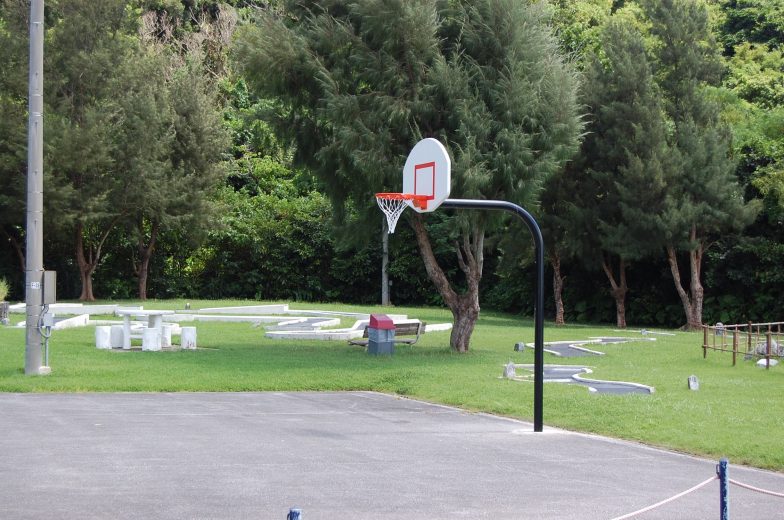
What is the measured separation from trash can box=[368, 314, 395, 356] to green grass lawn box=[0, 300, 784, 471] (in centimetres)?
37

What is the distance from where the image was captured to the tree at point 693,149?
35094mm

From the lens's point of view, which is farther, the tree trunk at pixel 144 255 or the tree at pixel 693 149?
the tree trunk at pixel 144 255

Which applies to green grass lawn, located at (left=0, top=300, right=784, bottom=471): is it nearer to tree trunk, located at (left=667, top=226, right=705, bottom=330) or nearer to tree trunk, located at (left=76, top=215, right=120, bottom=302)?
tree trunk, located at (left=667, top=226, right=705, bottom=330)

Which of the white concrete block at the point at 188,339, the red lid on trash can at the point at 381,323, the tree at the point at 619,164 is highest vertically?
the tree at the point at 619,164

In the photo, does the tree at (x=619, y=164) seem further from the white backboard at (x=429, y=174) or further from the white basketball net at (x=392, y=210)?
the white backboard at (x=429, y=174)

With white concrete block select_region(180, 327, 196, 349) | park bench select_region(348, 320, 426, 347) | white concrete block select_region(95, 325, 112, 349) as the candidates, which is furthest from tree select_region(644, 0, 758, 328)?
white concrete block select_region(95, 325, 112, 349)

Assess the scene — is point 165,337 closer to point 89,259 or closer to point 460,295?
point 460,295

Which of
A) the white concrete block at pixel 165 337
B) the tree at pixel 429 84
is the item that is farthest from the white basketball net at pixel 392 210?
the white concrete block at pixel 165 337

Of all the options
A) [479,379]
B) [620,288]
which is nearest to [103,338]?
[479,379]

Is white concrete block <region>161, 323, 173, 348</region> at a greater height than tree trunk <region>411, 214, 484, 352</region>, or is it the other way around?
Result: tree trunk <region>411, 214, 484, 352</region>

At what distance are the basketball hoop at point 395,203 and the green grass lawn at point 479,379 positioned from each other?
9.81ft

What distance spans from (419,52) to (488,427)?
478 inches

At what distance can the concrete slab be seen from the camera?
27.0ft

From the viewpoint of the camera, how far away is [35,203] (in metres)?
17.9
